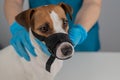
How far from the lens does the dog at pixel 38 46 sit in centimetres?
68

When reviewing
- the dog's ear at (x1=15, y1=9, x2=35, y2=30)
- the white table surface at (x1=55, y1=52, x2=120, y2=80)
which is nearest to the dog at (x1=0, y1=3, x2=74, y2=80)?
the dog's ear at (x1=15, y1=9, x2=35, y2=30)

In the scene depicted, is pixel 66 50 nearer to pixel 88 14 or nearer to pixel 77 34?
pixel 77 34

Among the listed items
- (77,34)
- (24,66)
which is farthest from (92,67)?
(24,66)

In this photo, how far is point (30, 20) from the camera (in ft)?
2.38

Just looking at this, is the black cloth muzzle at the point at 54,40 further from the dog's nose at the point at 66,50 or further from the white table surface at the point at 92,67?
the white table surface at the point at 92,67

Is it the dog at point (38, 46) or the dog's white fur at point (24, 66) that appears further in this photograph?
the dog's white fur at point (24, 66)

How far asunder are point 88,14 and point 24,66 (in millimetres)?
334

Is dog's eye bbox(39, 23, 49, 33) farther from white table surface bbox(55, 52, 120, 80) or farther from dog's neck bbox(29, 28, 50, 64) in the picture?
white table surface bbox(55, 52, 120, 80)

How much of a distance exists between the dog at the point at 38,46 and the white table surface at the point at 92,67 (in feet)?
0.44

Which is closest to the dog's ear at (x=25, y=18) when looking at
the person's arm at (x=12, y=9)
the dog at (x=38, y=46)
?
the dog at (x=38, y=46)

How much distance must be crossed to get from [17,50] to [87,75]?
0.28 meters

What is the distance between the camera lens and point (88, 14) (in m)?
0.98

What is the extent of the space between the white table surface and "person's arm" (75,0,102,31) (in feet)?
0.43

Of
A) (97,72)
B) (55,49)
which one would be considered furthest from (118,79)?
(55,49)
